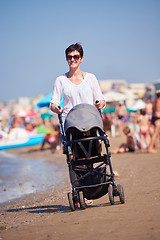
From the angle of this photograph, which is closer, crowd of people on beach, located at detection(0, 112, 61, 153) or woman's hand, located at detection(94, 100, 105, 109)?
woman's hand, located at detection(94, 100, 105, 109)

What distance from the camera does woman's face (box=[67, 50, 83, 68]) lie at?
441 centimetres

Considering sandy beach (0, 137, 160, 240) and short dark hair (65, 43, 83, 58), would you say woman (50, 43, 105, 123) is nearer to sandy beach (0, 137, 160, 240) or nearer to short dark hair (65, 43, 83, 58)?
short dark hair (65, 43, 83, 58)

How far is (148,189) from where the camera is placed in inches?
201

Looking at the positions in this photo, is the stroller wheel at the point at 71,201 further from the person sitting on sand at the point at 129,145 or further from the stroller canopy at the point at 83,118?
the person sitting on sand at the point at 129,145

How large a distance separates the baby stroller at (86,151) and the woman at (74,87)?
26cm

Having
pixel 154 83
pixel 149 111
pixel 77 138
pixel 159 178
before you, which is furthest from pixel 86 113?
pixel 154 83

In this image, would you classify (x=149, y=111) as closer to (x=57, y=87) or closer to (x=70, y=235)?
(x=57, y=87)

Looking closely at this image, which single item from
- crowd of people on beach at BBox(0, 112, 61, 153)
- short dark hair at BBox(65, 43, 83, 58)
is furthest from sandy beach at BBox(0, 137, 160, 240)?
crowd of people on beach at BBox(0, 112, 61, 153)

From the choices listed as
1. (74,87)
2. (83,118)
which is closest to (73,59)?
(74,87)

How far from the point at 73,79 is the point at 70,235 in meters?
1.90

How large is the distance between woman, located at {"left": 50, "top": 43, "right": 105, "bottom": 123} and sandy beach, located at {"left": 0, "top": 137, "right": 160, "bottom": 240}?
3.76ft

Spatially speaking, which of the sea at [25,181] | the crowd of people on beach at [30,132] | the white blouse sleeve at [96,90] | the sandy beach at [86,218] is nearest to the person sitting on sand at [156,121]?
the sea at [25,181]

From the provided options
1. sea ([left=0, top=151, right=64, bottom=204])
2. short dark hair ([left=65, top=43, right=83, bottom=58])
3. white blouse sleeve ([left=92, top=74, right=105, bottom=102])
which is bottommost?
sea ([left=0, top=151, right=64, bottom=204])

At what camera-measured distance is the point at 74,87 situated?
4.28 meters
